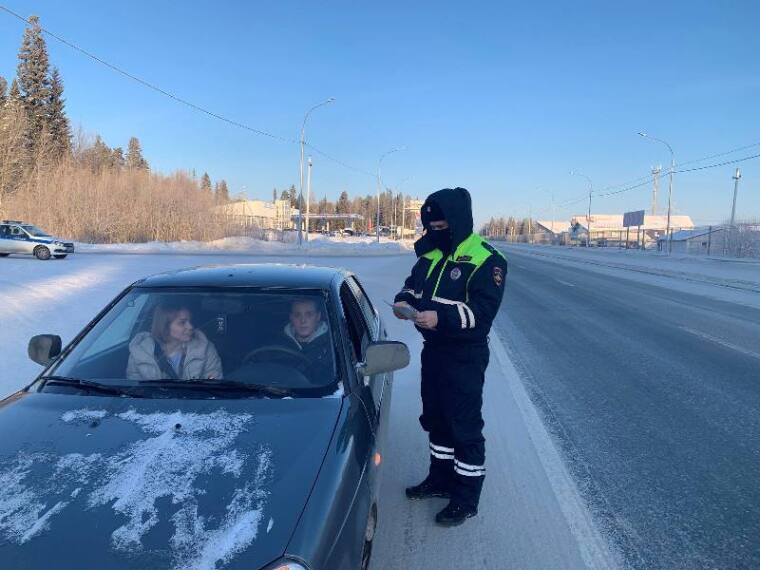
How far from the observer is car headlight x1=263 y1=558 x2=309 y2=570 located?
1.71 m

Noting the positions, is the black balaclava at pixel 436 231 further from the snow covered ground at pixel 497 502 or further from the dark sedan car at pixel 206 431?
the snow covered ground at pixel 497 502

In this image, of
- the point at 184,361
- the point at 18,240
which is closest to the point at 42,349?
the point at 184,361

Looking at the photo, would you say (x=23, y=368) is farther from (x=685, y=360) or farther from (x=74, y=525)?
(x=685, y=360)

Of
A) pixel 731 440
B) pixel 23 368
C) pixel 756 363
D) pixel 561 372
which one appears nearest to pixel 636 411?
pixel 731 440

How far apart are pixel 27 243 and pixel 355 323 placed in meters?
28.5

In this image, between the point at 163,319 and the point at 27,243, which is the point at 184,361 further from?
the point at 27,243

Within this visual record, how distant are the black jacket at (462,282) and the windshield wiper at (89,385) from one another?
170cm

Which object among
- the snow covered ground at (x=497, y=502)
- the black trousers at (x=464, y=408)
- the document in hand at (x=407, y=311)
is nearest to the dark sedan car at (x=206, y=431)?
the document in hand at (x=407, y=311)

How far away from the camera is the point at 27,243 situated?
26.9 m

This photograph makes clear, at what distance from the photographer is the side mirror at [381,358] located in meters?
3.06

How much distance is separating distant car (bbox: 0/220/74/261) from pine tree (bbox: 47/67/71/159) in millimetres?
37658

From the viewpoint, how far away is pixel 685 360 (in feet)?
26.8

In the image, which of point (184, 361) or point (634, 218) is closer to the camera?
point (184, 361)

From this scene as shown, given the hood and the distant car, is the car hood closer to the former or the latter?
the hood
